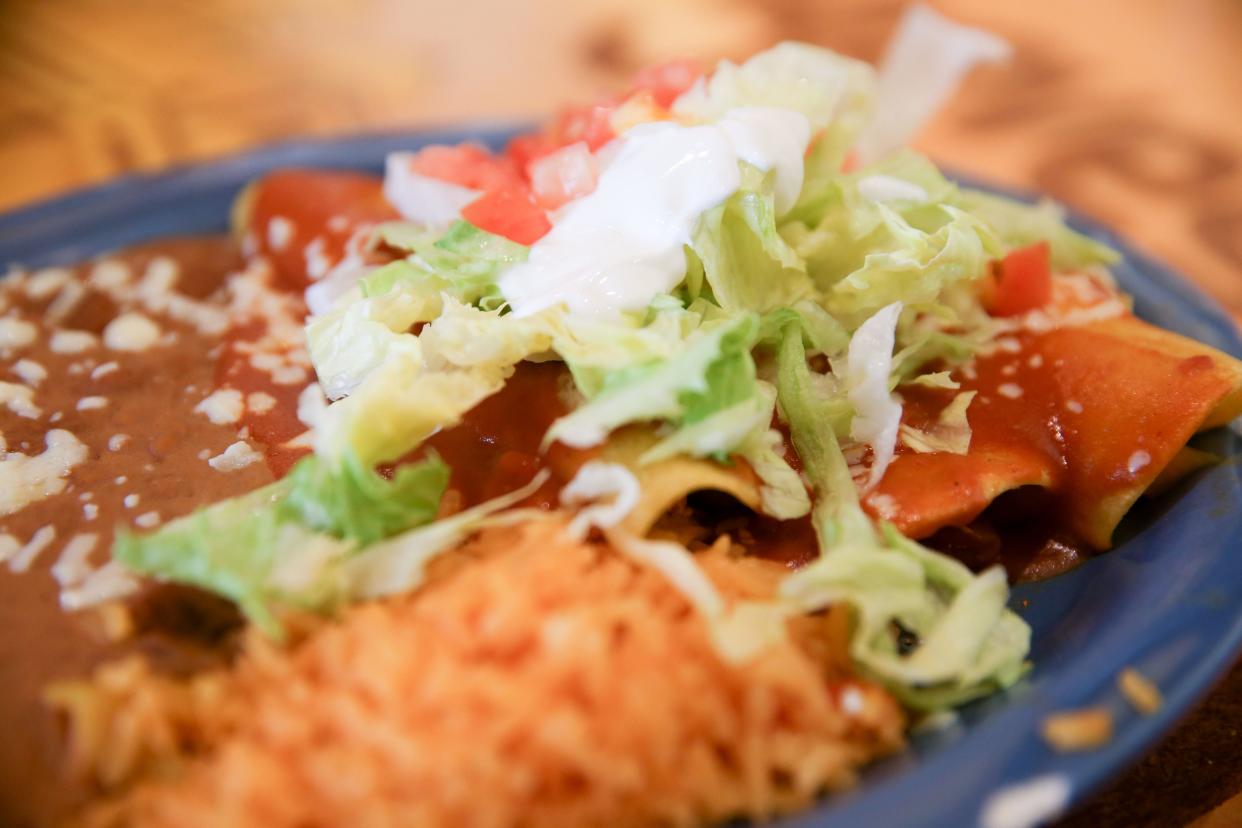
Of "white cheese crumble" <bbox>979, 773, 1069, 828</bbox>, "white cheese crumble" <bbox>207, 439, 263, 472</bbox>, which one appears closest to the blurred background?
"white cheese crumble" <bbox>207, 439, 263, 472</bbox>

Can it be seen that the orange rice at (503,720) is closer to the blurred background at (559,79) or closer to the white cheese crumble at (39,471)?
the white cheese crumble at (39,471)

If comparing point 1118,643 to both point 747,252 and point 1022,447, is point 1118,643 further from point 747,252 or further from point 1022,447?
point 747,252

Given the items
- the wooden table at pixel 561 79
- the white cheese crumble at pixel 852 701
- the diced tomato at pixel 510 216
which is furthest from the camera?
the wooden table at pixel 561 79

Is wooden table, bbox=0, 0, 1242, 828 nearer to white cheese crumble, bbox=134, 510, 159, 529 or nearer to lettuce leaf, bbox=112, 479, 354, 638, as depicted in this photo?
white cheese crumble, bbox=134, 510, 159, 529

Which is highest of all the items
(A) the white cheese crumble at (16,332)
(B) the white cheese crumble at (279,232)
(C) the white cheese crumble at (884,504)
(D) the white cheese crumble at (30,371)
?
(B) the white cheese crumble at (279,232)

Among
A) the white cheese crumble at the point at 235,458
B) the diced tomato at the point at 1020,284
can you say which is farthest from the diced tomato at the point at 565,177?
the diced tomato at the point at 1020,284

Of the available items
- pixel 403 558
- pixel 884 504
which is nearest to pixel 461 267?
pixel 403 558

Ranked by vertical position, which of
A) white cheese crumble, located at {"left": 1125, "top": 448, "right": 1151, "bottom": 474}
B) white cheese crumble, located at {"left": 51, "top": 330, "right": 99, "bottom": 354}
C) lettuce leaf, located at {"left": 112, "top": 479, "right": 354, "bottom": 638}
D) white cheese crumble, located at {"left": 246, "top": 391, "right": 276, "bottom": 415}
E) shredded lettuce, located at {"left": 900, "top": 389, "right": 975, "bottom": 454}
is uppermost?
white cheese crumble, located at {"left": 51, "top": 330, "right": 99, "bottom": 354}
